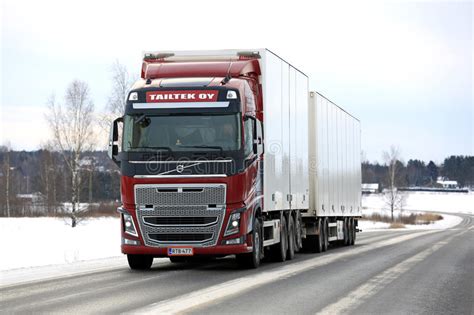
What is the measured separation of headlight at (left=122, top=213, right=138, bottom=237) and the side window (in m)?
2.64

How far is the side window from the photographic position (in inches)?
619

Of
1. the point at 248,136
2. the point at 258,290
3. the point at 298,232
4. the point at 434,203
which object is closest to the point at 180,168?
the point at 248,136

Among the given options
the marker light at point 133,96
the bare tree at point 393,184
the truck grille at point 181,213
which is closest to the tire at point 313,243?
the truck grille at point 181,213

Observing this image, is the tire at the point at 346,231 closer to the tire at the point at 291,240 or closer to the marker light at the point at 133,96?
the tire at the point at 291,240

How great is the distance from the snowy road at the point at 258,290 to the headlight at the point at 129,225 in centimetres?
82

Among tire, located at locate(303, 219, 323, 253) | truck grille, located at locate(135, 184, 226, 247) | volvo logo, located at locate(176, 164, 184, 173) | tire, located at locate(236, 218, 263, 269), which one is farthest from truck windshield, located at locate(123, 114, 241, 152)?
tire, located at locate(303, 219, 323, 253)

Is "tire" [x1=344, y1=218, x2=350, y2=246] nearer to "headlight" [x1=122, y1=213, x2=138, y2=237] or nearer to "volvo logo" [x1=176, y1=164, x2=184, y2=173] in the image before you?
"headlight" [x1=122, y1=213, x2=138, y2=237]

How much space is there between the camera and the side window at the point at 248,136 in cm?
1573

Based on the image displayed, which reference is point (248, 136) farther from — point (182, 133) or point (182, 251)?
point (182, 251)

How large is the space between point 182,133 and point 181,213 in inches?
61.5

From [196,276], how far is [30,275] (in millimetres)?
3246

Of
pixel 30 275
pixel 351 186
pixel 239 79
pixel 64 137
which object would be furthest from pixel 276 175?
pixel 64 137

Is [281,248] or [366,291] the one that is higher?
[281,248]

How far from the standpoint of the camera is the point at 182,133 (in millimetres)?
15484
